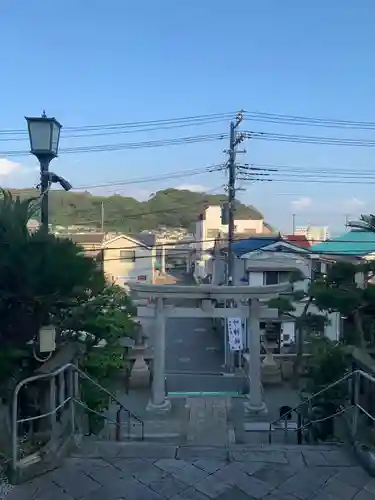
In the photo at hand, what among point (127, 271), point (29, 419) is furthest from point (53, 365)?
point (127, 271)

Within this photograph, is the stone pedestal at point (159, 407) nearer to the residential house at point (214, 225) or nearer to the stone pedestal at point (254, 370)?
the stone pedestal at point (254, 370)

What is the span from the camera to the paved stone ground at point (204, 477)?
3529 millimetres

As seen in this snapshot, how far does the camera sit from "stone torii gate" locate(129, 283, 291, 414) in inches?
532

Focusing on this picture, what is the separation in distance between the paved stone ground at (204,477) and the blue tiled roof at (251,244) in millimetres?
18840

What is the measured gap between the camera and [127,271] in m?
33.8

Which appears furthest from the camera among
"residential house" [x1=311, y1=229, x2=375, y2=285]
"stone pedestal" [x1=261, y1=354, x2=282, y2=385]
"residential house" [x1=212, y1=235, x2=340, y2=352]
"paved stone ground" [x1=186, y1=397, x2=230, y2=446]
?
"residential house" [x1=212, y1=235, x2=340, y2=352]

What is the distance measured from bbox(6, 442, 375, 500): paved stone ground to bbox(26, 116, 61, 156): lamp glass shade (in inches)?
140

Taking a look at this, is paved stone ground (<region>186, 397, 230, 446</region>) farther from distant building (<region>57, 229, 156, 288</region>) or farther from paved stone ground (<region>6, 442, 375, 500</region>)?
distant building (<region>57, 229, 156, 288</region>)

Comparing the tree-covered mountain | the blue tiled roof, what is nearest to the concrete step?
the blue tiled roof

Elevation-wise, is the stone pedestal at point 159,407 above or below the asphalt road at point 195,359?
above

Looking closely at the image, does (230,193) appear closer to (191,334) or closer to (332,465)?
(191,334)

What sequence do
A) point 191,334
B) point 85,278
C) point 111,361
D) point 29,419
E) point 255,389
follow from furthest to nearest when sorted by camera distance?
point 191,334
point 255,389
point 111,361
point 85,278
point 29,419

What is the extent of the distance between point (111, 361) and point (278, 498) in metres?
4.44

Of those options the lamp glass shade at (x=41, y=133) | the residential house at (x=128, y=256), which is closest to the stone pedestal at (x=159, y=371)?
the lamp glass shade at (x=41, y=133)
